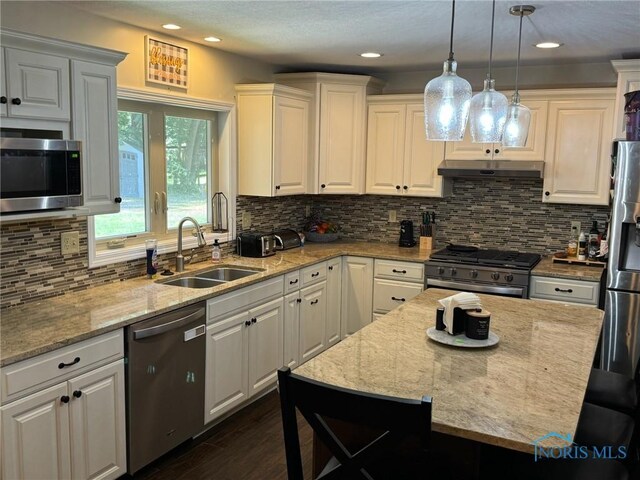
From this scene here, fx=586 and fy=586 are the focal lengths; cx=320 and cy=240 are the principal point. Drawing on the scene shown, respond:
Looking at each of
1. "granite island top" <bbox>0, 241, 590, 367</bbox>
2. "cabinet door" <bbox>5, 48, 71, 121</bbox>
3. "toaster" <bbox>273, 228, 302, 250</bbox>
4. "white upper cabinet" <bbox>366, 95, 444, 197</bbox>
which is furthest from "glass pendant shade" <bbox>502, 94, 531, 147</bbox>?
"toaster" <bbox>273, 228, 302, 250</bbox>

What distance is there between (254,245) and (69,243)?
1469 mm

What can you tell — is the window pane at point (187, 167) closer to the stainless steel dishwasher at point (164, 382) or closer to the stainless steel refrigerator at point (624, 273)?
the stainless steel dishwasher at point (164, 382)

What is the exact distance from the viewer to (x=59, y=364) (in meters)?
2.37

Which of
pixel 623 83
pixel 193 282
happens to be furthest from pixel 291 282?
pixel 623 83

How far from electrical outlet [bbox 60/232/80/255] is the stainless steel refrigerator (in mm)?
3216

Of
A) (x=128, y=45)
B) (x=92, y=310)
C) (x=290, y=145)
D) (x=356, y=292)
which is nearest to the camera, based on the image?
(x=92, y=310)

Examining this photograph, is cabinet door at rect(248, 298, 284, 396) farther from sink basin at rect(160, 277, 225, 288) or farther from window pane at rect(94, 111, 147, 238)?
window pane at rect(94, 111, 147, 238)

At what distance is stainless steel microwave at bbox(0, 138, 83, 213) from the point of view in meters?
2.35

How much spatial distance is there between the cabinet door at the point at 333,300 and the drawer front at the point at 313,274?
8cm

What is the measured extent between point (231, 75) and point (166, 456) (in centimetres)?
259

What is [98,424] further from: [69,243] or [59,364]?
[69,243]

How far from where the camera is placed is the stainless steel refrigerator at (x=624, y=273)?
3.66 metres

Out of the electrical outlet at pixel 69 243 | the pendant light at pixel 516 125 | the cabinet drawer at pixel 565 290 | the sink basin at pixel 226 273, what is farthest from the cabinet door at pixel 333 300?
the pendant light at pixel 516 125

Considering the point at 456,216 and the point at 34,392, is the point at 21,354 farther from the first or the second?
the point at 456,216
